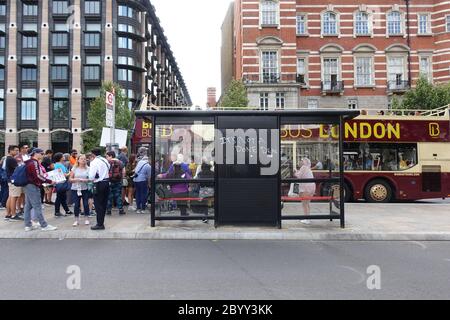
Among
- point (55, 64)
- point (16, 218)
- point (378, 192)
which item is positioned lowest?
point (16, 218)

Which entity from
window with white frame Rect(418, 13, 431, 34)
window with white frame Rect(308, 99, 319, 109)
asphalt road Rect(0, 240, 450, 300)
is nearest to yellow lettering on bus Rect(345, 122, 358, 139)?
asphalt road Rect(0, 240, 450, 300)

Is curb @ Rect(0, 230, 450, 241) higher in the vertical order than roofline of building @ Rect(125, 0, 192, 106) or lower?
lower

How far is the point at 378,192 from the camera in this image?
14.7 m

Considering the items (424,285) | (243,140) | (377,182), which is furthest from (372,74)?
(424,285)

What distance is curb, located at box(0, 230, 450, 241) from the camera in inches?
319

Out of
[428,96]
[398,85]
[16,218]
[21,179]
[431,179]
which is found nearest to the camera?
[21,179]

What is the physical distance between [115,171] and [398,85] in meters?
37.6

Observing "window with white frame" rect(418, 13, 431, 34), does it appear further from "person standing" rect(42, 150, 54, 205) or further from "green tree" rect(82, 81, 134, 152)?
"person standing" rect(42, 150, 54, 205)

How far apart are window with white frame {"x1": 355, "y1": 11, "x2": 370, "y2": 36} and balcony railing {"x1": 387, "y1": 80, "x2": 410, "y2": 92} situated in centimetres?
593

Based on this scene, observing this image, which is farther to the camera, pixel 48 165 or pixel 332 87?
pixel 332 87

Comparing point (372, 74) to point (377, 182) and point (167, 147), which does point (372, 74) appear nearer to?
point (377, 182)

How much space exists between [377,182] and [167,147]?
9.22 meters

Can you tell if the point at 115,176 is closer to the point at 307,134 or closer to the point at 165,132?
the point at 165,132

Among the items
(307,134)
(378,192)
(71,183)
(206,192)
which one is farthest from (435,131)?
(71,183)
